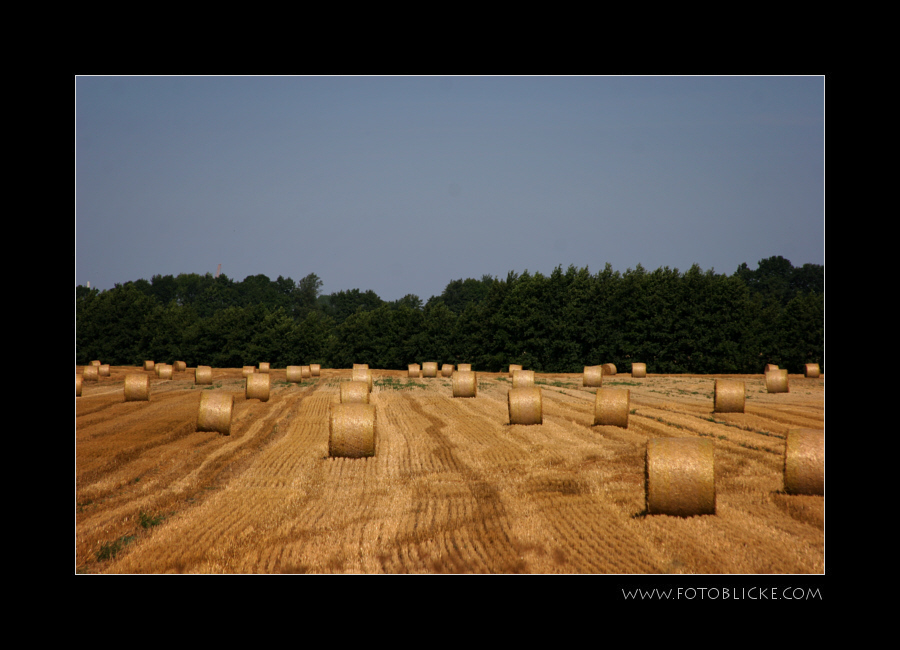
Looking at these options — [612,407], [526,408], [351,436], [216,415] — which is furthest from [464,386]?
[351,436]

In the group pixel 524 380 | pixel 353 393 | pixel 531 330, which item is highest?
pixel 531 330

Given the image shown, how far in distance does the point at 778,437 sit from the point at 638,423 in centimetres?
383

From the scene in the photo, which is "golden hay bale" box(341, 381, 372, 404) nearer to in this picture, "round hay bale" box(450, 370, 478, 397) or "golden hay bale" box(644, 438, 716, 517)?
"round hay bale" box(450, 370, 478, 397)

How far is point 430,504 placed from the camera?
9914 mm

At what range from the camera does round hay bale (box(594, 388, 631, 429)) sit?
1767 cm

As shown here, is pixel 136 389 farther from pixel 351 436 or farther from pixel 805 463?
pixel 805 463

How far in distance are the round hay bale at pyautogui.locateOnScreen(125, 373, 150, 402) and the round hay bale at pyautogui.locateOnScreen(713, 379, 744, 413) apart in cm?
2307

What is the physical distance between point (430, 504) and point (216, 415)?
9599 mm

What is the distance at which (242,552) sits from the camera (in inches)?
308

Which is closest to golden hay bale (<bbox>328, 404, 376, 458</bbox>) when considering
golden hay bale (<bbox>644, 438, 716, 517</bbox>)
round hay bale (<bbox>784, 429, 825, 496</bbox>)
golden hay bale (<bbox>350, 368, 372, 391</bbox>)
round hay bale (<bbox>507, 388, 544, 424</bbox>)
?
round hay bale (<bbox>507, 388, 544, 424</bbox>)

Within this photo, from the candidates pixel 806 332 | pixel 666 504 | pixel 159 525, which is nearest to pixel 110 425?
pixel 159 525

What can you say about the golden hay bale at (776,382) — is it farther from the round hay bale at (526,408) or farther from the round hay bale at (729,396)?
the round hay bale at (526,408)

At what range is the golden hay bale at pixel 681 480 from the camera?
9008 mm

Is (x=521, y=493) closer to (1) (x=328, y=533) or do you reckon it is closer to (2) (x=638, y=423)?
(1) (x=328, y=533)
